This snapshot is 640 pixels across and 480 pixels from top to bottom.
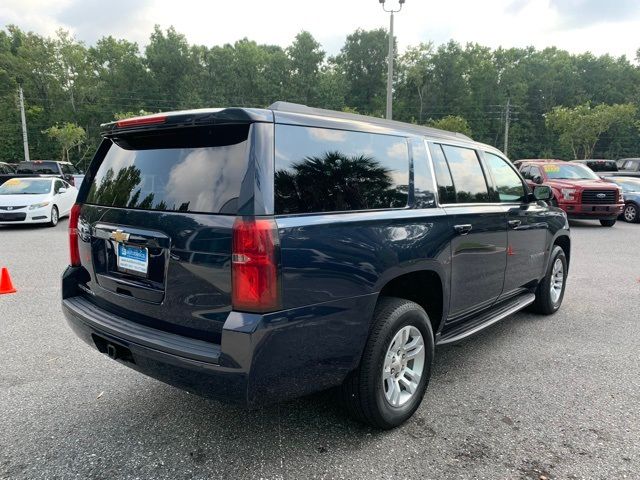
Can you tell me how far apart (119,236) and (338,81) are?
65.9 meters

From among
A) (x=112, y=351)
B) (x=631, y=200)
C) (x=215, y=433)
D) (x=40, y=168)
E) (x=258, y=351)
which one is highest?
(x=40, y=168)

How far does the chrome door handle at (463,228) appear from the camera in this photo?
3.33m

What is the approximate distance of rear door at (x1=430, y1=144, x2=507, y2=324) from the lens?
339 cm

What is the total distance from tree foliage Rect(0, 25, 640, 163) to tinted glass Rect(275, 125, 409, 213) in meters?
55.3

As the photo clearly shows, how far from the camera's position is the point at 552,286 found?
17.3 ft

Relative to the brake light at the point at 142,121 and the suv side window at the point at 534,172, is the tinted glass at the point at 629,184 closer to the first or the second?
the suv side window at the point at 534,172

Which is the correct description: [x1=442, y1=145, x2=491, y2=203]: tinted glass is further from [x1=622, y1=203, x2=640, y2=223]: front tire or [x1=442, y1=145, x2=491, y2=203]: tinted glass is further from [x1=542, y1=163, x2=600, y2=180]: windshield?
[x1=622, y1=203, x2=640, y2=223]: front tire

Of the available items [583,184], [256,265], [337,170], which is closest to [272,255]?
[256,265]

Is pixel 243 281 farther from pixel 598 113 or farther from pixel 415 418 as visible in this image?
pixel 598 113

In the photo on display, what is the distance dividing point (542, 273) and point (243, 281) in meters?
3.84

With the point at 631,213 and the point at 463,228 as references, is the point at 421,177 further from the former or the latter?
the point at 631,213

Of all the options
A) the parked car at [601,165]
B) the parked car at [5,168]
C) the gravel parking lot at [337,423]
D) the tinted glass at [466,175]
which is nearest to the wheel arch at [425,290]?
the gravel parking lot at [337,423]

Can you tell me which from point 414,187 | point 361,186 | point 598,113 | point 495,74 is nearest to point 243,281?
point 361,186

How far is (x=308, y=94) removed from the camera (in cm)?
6325
